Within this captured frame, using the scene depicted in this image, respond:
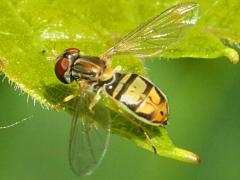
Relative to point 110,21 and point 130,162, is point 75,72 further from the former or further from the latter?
point 130,162

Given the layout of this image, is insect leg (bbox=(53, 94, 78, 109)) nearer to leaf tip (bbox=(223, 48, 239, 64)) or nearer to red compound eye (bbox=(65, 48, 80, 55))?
red compound eye (bbox=(65, 48, 80, 55))

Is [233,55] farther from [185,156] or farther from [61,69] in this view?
[61,69]

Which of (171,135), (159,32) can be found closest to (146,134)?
(159,32)

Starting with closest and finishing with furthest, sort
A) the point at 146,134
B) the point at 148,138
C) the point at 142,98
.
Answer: the point at 148,138, the point at 146,134, the point at 142,98

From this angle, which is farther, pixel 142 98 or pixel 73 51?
pixel 73 51

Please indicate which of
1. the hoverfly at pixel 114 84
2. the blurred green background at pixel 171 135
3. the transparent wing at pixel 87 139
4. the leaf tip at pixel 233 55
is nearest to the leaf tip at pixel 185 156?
the hoverfly at pixel 114 84

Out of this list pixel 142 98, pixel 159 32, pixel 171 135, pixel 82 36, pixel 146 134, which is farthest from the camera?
pixel 171 135

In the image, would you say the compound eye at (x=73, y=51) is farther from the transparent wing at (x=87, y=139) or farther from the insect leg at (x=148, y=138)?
the insect leg at (x=148, y=138)
